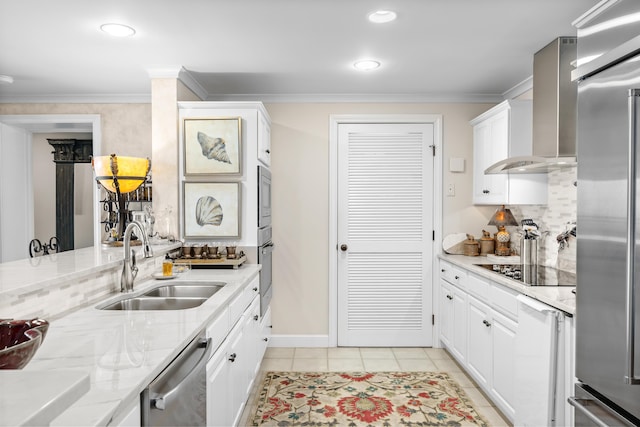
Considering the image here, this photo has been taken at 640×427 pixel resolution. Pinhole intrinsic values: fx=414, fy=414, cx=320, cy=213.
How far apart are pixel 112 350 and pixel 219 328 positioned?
679 millimetres

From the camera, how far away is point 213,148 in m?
3.25

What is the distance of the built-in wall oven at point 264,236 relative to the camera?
3341mm

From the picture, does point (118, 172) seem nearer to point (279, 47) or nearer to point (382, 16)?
point (279, 47)

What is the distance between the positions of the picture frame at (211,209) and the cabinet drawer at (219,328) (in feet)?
4.08

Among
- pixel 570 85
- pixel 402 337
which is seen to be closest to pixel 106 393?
pixel 570 85

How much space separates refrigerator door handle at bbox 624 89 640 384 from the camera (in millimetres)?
1296

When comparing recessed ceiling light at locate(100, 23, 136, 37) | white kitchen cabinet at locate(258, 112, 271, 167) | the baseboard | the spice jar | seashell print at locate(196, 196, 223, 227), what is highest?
recessed ceiling light at locate(100, 23, 136, 37)

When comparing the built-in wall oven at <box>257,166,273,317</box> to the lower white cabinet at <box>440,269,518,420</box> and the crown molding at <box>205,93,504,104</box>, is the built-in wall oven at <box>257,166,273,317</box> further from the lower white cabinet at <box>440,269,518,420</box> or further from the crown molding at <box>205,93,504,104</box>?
the lower white cabinet at <box>440,269,518,420</box>

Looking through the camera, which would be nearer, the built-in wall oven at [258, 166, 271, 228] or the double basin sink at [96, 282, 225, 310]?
the double basin sink at [96, 282, 225, 310]

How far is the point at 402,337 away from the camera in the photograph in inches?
161

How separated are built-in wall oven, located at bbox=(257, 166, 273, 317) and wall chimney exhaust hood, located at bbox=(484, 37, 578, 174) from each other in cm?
187

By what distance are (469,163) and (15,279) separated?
369cm

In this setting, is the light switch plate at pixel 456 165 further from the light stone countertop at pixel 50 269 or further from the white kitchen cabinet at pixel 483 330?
the light stone countertop at pixel 50 269

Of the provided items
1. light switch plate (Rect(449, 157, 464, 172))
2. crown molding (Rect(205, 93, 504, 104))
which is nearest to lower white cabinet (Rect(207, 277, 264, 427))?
crown molding (Rect(205, 93, 504, 104))
